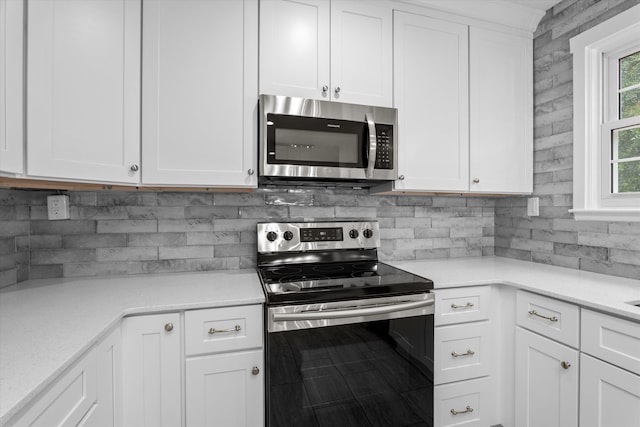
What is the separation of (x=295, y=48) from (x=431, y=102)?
34.1 inches

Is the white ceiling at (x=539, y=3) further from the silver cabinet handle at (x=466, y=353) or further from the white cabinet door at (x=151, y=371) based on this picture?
the white cabinet door at (x=151, y=371)

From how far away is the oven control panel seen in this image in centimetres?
192

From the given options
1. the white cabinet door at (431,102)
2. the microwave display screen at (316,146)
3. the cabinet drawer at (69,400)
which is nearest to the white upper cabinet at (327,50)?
the white cabinet door at (431,102)

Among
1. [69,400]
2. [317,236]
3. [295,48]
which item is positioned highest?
[295,48]

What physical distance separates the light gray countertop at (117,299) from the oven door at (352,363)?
0.21 metres

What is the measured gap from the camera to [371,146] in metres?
1.76

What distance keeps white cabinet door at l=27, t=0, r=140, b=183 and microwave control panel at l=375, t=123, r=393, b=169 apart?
120cm

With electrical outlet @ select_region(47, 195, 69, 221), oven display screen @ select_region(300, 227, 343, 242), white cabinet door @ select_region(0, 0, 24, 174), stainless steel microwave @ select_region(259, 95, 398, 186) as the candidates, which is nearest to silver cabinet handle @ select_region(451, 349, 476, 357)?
oven display screen @ select_region(300, 227, 343, 242)

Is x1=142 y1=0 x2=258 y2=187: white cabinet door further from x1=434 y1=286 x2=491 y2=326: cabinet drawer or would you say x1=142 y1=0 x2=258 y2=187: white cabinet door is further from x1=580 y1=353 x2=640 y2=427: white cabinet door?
x1=580 y1=353 x2=640 y2=427: white cabinet door

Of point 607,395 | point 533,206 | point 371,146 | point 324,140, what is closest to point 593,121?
point 533,206

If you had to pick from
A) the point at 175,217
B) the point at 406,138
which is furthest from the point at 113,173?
the point at 406,138

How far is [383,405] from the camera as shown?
1.49 m

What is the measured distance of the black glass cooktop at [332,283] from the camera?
1.40m

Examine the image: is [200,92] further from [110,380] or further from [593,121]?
[593,121]
